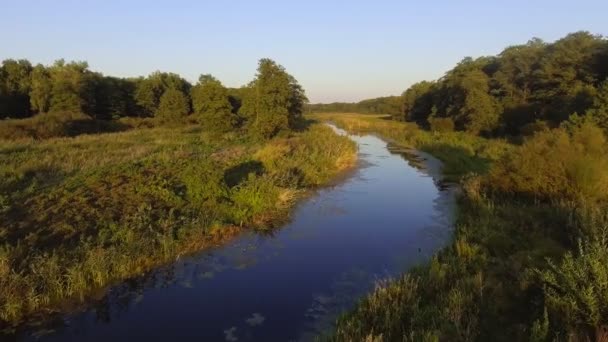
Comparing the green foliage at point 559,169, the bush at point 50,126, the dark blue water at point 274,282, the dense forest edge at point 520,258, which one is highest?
the bush at point 50,126

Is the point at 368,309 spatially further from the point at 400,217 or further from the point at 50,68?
the point at 50,68

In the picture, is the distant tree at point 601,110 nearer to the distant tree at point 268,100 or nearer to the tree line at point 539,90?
the tree line at point 539,90

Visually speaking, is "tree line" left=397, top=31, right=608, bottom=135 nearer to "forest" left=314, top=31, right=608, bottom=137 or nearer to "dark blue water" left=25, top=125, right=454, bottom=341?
"forest" left=314, top=31, right=608, bottom=137

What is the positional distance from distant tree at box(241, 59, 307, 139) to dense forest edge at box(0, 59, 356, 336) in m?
0.08

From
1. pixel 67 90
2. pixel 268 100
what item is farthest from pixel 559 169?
pixel 67 90

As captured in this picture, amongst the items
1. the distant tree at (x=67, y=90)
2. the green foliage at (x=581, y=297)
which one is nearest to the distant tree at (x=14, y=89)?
the distant tree at (x=67, y=90)

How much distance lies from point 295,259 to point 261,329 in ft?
13.0

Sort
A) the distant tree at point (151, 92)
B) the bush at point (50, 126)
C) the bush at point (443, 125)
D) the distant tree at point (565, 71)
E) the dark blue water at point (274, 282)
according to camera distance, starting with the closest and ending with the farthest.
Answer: the dark blue water at point (274, 282), the bush at point (50, 126), the distant tree at point (565, 71), the bush at point (443, 125), the distant tree at point (151, 92)

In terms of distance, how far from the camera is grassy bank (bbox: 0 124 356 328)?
9609 mm

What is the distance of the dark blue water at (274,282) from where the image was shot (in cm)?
847

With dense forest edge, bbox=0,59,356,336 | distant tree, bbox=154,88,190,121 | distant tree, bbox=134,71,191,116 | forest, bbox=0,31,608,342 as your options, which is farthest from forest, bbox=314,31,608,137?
distant tree, bbox=134,71,191,116

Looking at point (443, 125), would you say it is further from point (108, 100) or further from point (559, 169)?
point (108, 100)

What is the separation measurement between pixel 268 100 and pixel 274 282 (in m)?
23.7

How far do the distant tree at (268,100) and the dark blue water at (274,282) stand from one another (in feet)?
54.3
